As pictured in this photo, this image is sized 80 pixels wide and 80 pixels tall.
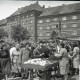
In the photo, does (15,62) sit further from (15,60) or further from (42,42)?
(42,42)

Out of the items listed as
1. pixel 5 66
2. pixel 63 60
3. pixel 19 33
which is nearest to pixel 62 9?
pixel 19 33

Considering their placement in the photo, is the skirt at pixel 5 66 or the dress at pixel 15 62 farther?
the dress at pixel 15 62

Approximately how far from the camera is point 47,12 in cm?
3866

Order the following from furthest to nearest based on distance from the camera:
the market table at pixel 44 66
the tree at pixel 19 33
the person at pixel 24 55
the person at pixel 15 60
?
the tree at pixel 19 33 < the person at pixel 15 60 < the person at pixel 24 55 < the market table at pixel 44 66

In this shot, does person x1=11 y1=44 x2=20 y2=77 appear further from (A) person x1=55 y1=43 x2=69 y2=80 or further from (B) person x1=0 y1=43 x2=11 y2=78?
(A) person x1=55 y1=43 x2=69 y2=80

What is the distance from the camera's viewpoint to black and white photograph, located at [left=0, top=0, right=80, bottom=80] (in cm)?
608

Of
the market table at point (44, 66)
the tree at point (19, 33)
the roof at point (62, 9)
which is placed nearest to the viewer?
the market table at point (44, 66)

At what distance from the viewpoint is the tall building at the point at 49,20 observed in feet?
106

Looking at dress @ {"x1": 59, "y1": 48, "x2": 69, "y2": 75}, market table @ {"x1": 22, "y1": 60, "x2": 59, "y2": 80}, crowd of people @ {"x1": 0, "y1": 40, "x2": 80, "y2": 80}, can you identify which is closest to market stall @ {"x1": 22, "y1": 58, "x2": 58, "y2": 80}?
market table @ {"x1": 22, "y1": 60, "x2": 59, "y2": 80}

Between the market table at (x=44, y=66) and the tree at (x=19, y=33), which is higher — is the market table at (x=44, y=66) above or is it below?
below

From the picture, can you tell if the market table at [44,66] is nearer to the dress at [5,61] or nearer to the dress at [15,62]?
the dress at [5,61]

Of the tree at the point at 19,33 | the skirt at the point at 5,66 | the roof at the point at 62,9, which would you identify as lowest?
the skirt at the point at 5,66

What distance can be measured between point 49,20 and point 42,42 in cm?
2990

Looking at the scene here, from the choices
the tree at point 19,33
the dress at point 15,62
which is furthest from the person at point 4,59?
the tree at point 19,33
